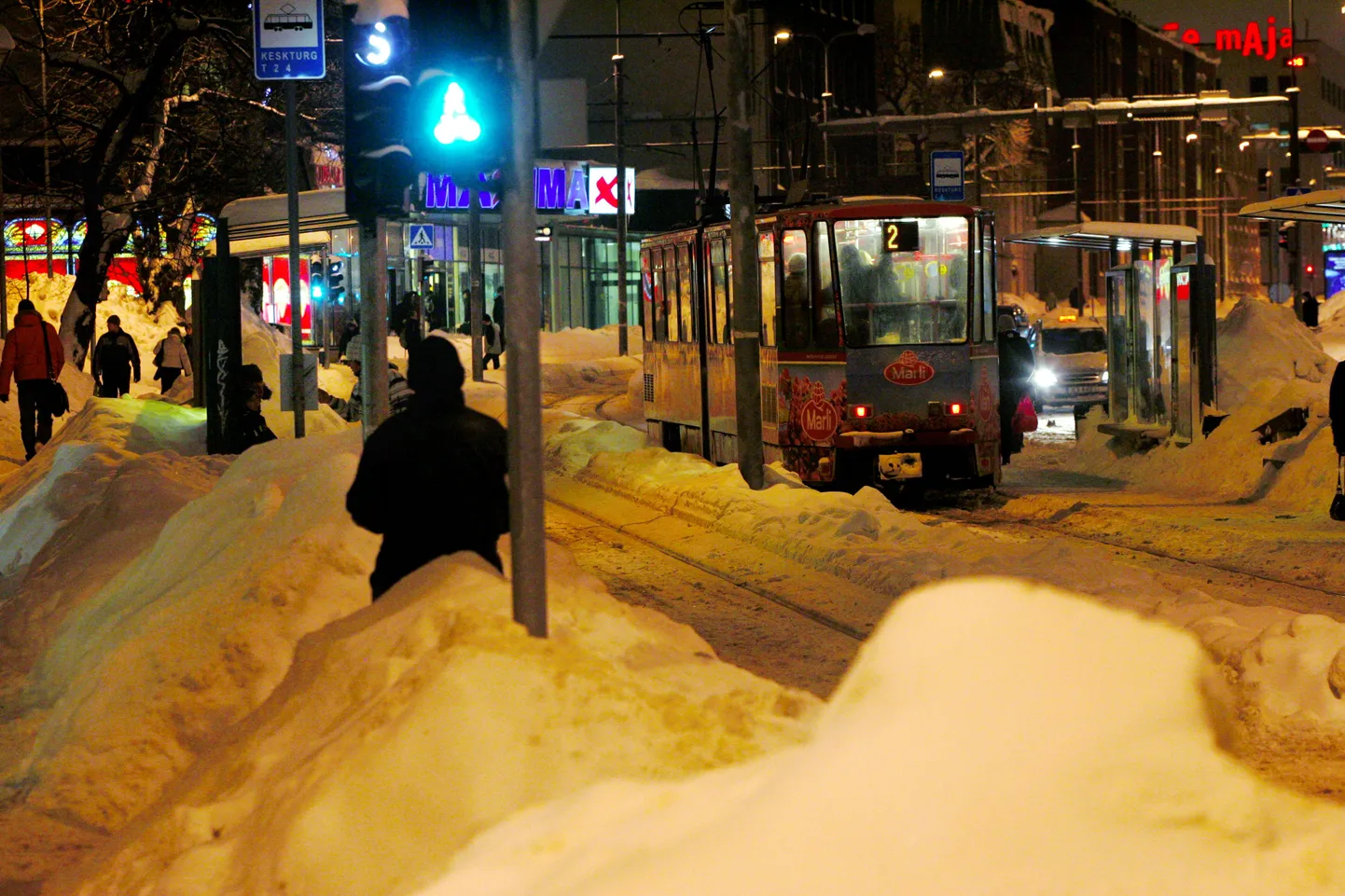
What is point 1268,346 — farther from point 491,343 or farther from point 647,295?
point 491,343

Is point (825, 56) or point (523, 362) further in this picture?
point (825, 56)

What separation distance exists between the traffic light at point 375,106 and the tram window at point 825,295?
24.4 feet

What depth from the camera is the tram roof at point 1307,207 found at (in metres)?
16.7

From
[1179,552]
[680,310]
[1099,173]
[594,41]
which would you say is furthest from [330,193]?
[1099,173]

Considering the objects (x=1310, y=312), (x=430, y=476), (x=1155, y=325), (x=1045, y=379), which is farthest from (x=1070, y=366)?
(x=430, y=476)

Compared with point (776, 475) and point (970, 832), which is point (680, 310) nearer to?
point (776, 475)

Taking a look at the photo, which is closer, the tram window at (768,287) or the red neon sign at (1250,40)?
the tram window at (768,287)

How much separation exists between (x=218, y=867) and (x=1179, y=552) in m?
9.80

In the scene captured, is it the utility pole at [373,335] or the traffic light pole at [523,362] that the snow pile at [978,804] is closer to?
the traffic light pole at [523,362]

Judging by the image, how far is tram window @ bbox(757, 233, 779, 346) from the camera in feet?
59.5

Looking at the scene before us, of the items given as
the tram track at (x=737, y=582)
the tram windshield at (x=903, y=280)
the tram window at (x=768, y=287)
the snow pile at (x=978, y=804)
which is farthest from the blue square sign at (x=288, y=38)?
the snow pile at (x=978, y=804)

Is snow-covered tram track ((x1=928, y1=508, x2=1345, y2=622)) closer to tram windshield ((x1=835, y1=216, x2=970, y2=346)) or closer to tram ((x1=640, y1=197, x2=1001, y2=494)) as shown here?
tram ((x1=640, y1=197, x2=1001, y2=494))

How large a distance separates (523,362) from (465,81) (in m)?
1.17

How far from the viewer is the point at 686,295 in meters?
20.9
